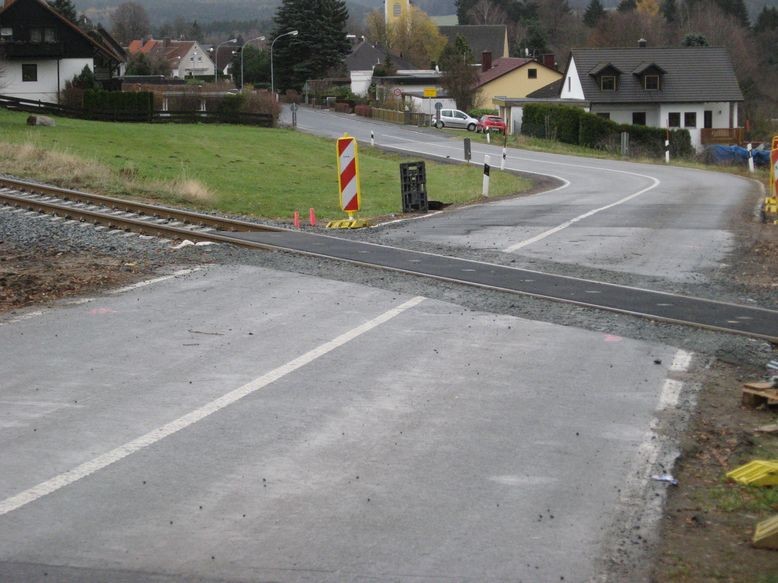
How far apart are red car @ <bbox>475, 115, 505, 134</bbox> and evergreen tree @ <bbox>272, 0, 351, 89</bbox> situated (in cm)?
3426

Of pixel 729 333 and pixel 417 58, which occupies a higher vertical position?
pixel 417 58

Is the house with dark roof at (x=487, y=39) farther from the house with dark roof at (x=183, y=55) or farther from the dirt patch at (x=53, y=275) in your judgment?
the dirt patch at (x=53, y=275)

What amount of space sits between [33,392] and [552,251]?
907cm

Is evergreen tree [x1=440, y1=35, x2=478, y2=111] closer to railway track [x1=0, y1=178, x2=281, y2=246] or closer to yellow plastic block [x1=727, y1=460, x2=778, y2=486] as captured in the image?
railway track [x1=0, y1=178, x2=281, y2=246]

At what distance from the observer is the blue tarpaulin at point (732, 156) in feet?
155

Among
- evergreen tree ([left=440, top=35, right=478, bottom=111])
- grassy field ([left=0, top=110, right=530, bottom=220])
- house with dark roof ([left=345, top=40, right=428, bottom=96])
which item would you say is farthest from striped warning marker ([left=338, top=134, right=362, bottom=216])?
house with dark roof ([left=345, top=40, right=428, bottom=96])

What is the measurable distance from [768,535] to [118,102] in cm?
5941

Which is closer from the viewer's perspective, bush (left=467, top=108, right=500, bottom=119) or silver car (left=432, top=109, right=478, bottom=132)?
silver car (left=432, top=109, right=478, bottom=132)

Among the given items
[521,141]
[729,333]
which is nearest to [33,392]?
[729,333]

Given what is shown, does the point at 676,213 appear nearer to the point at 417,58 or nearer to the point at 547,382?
the point at 547,382

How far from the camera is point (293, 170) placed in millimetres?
39312

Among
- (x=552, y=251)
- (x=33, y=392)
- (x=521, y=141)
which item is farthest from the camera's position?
(x=521, y=141)

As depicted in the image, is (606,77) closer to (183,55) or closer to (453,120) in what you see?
(453,120)

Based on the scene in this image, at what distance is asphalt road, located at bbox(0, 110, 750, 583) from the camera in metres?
5.70
